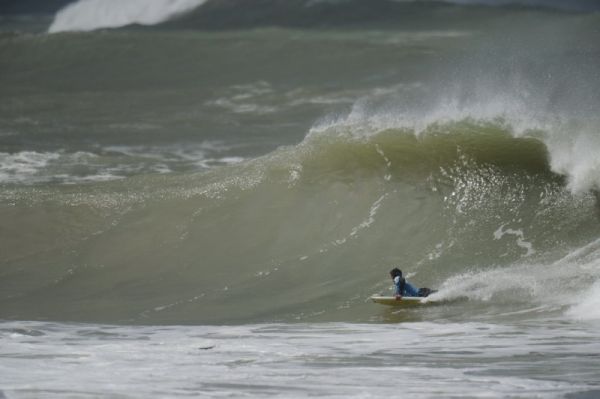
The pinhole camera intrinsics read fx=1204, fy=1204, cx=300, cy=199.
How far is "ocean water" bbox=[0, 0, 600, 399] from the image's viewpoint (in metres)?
9.00

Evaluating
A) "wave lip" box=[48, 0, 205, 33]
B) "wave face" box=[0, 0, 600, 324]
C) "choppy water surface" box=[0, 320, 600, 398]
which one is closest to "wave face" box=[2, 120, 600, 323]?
"wave face" box=[0, 0, 600, 324]

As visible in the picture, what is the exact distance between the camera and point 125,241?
48.8ft

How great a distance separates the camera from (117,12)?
36.8 m

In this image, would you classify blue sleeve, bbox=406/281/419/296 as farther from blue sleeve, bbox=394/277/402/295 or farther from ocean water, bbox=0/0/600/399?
ocean water, bbox=0/0/600/399

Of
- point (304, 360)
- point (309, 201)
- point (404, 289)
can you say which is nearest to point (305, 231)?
point (309, 201)

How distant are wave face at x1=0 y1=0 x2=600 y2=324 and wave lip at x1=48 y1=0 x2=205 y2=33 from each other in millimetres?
10500

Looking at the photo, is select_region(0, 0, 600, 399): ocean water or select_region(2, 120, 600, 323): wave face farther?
select_region(2, 120, 600, 323): wave face

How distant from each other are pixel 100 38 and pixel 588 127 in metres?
19.6

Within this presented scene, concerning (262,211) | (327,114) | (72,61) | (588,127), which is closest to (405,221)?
(262,211)

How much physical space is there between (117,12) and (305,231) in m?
23.6

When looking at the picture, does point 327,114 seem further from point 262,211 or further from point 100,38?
point 100,38

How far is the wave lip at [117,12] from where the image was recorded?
35656 millimetres

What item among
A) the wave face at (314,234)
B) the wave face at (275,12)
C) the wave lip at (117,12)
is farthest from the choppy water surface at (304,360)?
the wave lip at (117,12)

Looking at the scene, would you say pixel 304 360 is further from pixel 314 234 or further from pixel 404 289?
pixel 314 234
